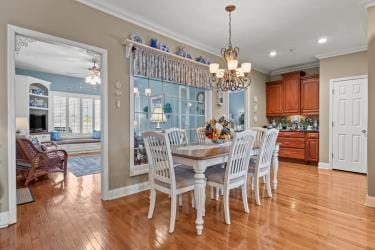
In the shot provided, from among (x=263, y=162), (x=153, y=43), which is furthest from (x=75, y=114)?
(x=263, y=162)

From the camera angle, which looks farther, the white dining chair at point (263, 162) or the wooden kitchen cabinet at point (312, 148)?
the wooden kitchen cabinet at point (312, 148)

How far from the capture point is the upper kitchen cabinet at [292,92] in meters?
Result: 5.73

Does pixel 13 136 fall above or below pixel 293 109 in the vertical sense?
below

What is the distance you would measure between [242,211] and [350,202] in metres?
1.61

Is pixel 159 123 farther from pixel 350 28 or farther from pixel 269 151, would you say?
pixel 350 28

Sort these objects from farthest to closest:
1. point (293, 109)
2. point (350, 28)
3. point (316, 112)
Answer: point (293, 109)
point (316, 112)
point (350, 28)

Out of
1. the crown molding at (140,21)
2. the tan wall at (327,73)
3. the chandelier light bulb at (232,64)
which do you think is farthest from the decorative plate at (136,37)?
the tan wall at (327,73)

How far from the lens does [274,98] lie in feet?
20.7

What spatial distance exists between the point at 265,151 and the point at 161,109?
2.02m

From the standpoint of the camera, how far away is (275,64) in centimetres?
588

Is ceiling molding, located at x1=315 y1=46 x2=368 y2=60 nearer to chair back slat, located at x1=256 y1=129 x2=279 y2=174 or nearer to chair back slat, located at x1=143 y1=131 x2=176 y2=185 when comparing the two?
chair back slat, located at x1=256 y1=129 x2=279 y2=174

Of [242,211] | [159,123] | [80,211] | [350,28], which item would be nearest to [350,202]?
[242,211]

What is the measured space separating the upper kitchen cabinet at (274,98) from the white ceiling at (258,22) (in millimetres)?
1560

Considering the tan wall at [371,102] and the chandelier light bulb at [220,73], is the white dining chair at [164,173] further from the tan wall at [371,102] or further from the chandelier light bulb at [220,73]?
the tan wall at [371,102]
